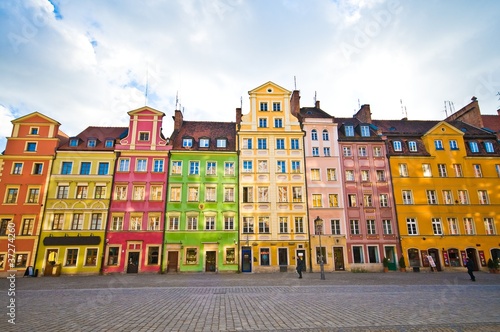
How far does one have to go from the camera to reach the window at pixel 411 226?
32366mm

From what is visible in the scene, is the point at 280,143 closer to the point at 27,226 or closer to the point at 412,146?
the point at 412,146

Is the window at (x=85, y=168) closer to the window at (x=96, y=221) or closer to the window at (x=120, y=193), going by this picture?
the window at (x=120, y=193)

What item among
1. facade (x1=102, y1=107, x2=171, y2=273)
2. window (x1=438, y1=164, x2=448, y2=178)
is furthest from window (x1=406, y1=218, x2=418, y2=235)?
facade (x1=102, y1=107, x2=171, y2=273)

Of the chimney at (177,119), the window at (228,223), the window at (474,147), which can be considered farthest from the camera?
the chimney at (177,119)

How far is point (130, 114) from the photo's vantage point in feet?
113

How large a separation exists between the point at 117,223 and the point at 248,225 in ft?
46.3

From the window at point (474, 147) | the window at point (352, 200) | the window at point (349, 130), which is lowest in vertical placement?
the window at point (352, 200)

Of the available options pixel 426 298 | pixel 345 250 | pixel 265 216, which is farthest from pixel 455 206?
pixel 426 298

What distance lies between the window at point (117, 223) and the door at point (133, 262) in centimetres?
298

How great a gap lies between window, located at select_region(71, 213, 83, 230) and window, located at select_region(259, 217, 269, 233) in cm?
1909

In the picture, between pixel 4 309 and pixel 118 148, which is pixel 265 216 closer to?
pixel 118 148

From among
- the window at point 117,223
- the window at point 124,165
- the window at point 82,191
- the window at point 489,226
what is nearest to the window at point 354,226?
the window at point 489,226

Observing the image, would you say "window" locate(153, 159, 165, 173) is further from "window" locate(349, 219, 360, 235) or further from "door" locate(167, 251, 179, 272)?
"window" locate(349, 219, 360, 235)

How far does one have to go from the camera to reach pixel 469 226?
32.6 m
